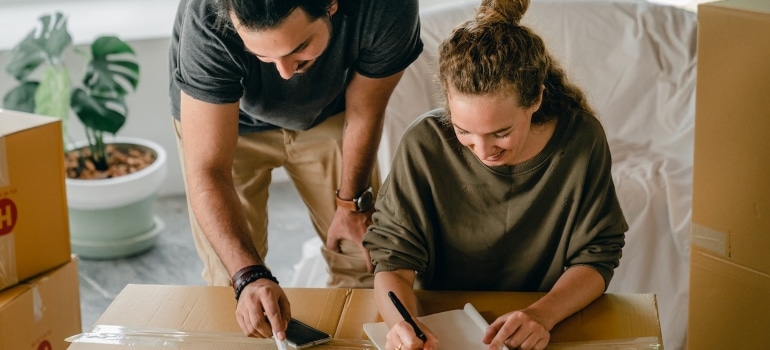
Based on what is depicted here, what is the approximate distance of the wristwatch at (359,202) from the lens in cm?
191

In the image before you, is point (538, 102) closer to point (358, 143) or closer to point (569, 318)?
point (569, 318)

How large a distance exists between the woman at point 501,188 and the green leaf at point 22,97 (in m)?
1.60

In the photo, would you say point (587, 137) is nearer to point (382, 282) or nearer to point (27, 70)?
point (382, 282)

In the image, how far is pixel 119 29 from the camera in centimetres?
310

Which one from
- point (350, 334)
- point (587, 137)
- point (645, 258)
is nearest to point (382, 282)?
point (350, 334)

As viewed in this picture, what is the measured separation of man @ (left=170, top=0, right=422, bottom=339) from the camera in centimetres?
145

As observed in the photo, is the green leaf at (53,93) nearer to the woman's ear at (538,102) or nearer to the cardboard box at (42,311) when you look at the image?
the cardboard box at (42,311)

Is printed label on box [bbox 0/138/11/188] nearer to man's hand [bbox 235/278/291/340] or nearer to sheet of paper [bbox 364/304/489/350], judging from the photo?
man's hand [bbox 235/278/291/340]

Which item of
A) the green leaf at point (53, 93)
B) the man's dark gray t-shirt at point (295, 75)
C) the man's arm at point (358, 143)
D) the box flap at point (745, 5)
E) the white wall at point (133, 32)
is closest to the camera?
the box flap at point (745, 5)

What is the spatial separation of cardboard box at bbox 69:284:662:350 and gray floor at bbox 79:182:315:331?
47.6 inches

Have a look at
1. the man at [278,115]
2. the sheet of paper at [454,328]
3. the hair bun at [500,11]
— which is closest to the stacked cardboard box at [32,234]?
the man at [278,115]

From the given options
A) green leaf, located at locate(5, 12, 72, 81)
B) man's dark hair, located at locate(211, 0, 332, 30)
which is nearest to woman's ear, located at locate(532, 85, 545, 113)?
man's dark hair, located at locate(211, 0, 332, 30)

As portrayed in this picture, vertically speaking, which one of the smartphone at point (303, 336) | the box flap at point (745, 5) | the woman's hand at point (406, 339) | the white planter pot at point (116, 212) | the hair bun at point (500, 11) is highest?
the box flap at point (745, 5)

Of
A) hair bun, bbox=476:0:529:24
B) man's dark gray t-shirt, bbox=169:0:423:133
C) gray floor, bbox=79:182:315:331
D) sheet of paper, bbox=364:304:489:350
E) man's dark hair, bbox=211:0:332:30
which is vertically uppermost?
hair bun, bbox=476:0:529:24
